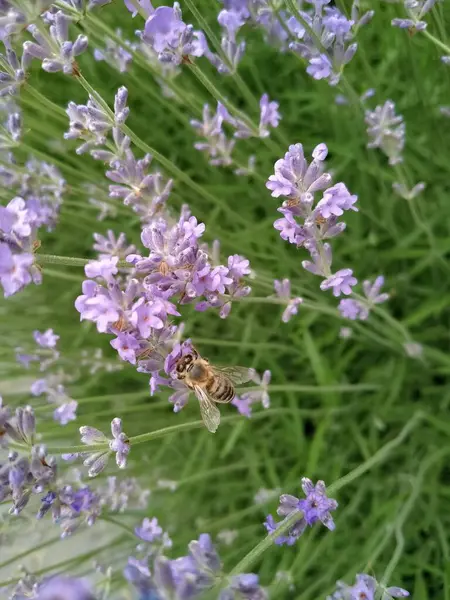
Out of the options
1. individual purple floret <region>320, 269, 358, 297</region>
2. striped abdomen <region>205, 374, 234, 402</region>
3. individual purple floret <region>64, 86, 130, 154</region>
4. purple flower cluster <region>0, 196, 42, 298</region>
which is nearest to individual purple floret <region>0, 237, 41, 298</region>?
purple flower cluster <region>0, 196, 42, 298</region>

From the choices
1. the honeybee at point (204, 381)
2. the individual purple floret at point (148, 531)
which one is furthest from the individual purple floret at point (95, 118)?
the individual purple floret at point (148, 531)

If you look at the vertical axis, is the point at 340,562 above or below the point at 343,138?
below

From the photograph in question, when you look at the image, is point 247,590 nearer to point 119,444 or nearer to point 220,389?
point 119,444

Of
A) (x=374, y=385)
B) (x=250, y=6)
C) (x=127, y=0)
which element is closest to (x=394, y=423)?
(x=374, y=385)

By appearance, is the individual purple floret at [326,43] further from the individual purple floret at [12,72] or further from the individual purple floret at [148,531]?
the individual purple floret at [148,531]

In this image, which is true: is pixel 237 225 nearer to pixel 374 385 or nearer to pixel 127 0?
pixel 374 385

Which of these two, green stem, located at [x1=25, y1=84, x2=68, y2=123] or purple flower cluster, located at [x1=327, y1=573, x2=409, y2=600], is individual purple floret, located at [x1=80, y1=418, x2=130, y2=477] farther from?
green stem, located at [x1=25, y1=84, x2=68, y2=123]
